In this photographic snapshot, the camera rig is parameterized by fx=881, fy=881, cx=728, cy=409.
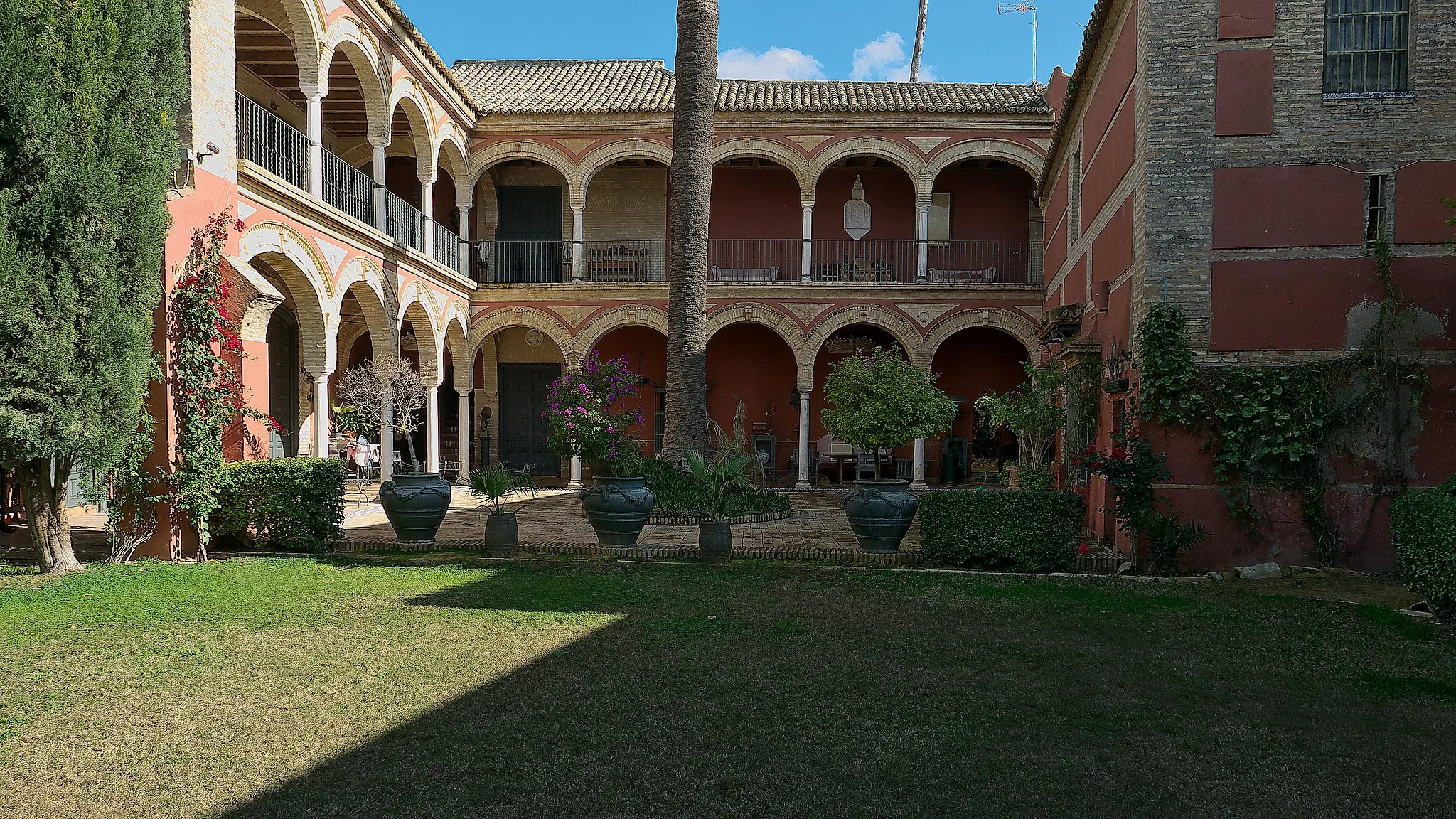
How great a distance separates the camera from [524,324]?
1728 centimetres

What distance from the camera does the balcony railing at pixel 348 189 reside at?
40.6ft

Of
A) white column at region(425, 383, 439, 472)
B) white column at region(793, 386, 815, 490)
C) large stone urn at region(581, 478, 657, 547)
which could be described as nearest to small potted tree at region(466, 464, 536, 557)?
large stone urn at region(581, 478, 657, 547)

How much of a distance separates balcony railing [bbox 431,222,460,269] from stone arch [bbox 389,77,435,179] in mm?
1015

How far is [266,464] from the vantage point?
8.28 m

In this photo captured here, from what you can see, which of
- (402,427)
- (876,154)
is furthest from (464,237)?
(876,154)

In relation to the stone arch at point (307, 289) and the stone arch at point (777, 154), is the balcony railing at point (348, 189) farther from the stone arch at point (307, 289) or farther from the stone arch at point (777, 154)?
the stone arch at point (777, 154)

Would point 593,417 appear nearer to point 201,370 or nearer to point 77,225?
point 201,370

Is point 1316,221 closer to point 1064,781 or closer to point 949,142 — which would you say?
point 1064,781

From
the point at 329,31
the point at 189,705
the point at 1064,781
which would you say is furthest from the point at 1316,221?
the point at 329,31

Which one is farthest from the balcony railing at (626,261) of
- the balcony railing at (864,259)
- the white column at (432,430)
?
the white column at (432,430)

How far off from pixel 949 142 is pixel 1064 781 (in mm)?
15441

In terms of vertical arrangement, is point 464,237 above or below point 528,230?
below

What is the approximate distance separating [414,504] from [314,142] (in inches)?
215

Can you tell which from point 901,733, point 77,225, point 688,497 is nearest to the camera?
point 901,733
